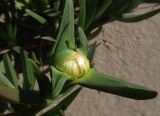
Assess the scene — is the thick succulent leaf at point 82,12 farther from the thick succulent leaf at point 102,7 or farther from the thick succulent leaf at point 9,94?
the thick succulent leaf at point 9,94

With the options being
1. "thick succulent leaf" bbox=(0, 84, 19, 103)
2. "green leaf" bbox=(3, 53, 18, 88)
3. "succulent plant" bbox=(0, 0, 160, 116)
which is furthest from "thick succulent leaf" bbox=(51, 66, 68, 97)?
"green leaf" bbox=(3, 53, 18, 88)

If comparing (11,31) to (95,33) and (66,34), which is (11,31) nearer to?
(95,33)

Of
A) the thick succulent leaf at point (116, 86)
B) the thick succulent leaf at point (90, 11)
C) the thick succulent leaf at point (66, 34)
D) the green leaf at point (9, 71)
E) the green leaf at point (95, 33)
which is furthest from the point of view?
the green leaf at point (95, 33)

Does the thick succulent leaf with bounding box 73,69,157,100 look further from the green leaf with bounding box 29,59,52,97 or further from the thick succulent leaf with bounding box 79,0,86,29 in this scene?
the thick succulent leaf with bounding box 79,0,86,29

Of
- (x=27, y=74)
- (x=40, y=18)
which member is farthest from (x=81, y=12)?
(x=27, y=74)

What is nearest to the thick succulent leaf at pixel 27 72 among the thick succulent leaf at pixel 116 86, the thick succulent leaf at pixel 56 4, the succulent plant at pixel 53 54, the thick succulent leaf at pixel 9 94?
the succulent plant at pixel 53 54

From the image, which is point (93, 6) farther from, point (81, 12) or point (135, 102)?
point (135, 102)

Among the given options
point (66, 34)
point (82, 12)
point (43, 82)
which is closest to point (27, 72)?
point (43, 82)
